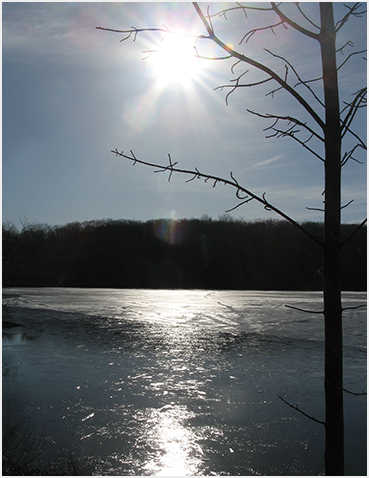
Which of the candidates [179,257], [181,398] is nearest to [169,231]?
[179,257]

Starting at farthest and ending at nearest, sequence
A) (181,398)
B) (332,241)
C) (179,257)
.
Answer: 1. (179,257)
2. (181,398)
3. (332,241)

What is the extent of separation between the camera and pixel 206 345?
1253cm

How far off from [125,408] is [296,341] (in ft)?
23.9

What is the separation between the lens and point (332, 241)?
2395 mm

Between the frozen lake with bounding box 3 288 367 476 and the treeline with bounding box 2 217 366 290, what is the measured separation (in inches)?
1727

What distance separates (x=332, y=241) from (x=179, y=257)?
7239 cm

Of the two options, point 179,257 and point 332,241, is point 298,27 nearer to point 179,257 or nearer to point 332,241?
point 332,241

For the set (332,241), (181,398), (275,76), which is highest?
(275,76)

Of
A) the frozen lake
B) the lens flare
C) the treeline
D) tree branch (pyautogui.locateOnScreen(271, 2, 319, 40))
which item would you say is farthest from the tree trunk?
the lens flare

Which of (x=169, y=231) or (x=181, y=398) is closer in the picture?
(x=181, y=398)

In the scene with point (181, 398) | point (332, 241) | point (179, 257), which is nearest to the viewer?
point (332, 241)

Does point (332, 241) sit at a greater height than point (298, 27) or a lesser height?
lesser

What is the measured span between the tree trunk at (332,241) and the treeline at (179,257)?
54212 millimetres

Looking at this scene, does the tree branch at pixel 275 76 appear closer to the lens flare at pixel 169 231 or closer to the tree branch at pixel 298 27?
the tree branch at pixel 298 27
